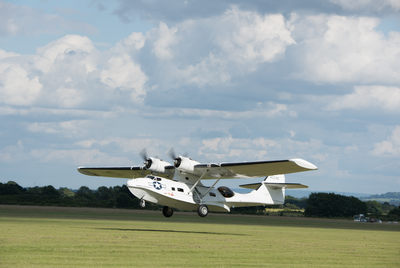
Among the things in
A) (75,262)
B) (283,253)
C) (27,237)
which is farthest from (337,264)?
(27,237)

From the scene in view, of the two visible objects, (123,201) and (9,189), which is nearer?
(123,201)

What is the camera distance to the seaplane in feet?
124

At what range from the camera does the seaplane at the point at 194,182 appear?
Answer: 37688 mm

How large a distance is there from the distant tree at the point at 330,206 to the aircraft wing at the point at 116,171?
2782 inches

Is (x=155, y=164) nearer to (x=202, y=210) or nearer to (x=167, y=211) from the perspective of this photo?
(x=167, y=211)

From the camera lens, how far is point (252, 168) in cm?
4022

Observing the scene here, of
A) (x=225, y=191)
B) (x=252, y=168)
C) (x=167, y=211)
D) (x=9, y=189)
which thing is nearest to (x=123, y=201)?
(x=9, y=189)

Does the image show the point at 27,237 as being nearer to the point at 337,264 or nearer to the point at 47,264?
the point at 47,264

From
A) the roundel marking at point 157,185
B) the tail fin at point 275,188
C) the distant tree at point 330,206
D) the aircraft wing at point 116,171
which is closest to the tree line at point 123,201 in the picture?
the distant tree at point 330,206

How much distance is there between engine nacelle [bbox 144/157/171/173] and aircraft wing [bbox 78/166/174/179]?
0.77 metres

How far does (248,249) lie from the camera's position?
29.3m

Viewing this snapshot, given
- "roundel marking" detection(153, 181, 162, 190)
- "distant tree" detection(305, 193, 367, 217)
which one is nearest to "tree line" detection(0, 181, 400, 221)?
"distant tree" detection(305, 193, 367, 217)

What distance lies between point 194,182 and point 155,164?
2856 millimetres

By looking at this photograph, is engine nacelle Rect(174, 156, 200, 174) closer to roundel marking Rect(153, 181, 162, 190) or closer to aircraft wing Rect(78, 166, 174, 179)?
aircraft wing Rect(78, 166, 174, 179)
